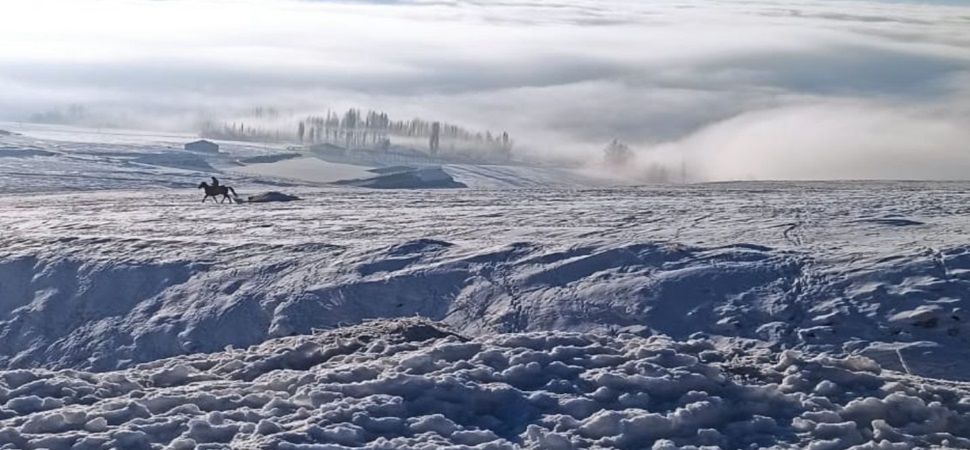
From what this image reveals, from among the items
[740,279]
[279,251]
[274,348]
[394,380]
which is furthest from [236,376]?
[279,251]

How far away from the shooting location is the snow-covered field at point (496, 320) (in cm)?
903

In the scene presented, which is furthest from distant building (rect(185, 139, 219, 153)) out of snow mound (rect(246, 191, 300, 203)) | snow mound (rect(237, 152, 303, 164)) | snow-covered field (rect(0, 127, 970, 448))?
snow mound (rect(246, 191, 300, 203))

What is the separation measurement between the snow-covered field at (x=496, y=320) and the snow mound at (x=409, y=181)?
24280 millimetres

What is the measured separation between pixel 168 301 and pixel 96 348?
5.49 feet

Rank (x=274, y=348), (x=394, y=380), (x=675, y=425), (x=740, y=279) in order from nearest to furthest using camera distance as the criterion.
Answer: (x=675, y=425), (x=394, y=380), (x=274, y=348), (x=740, y=279)

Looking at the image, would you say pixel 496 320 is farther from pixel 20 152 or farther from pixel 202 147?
pixel 202 147

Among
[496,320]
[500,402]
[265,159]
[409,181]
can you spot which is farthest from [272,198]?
[265,159]

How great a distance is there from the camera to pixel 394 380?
9.68 metres

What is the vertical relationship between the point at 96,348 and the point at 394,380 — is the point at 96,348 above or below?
below

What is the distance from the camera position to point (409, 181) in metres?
61.8

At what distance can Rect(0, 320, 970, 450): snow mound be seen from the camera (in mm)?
8750

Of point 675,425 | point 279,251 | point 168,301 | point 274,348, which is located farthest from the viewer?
point 279,251

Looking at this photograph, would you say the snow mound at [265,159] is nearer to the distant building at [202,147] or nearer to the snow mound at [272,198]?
the distant building at [202,147]

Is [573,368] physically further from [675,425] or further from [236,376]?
[236,376]
